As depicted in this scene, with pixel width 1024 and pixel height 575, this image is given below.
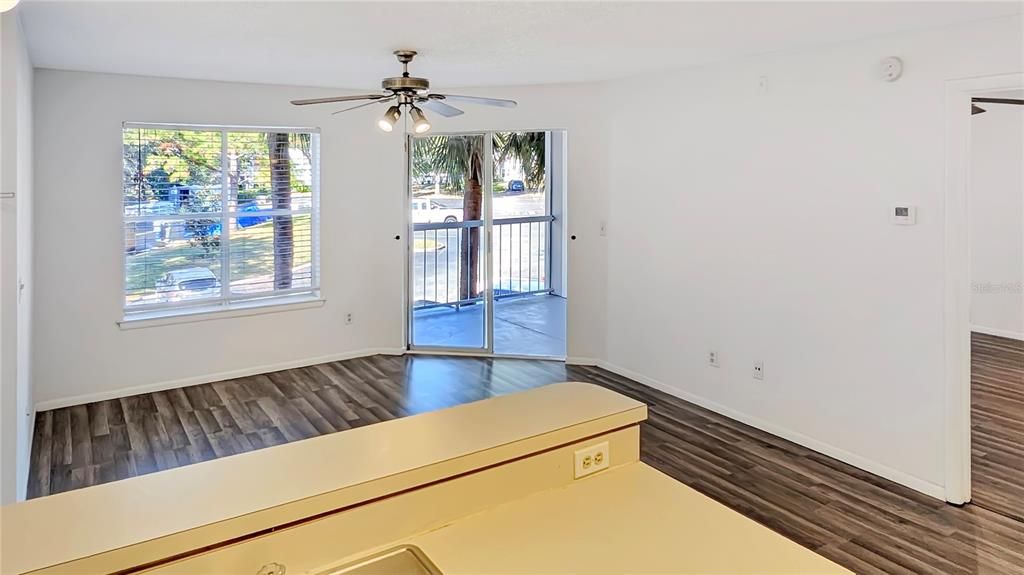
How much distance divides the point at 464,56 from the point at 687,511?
331 cm

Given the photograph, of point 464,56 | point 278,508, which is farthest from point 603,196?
point 278,508

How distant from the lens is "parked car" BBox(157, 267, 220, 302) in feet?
17.0

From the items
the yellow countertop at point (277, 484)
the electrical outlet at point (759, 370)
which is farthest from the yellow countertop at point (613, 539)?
the electrical outlet at point (759, 370)

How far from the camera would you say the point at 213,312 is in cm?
529

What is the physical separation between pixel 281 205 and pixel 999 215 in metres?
6.62

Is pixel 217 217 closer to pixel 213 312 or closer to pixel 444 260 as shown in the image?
pixel 213 312

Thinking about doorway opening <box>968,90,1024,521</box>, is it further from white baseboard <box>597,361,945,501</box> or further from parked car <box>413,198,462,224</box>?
parked car <box>413,198,462,224</box>

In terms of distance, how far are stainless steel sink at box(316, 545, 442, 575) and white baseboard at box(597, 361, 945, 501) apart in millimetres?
3090

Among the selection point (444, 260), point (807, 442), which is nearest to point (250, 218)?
point (444, 260)

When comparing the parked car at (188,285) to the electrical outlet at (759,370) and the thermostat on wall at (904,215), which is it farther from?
the thermostat on wall at (904,215)

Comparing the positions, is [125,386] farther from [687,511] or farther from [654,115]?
[687,511]

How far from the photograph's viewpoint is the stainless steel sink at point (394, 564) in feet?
4.00

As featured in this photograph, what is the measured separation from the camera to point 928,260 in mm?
3322

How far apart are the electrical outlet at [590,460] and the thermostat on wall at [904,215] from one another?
102 inches
